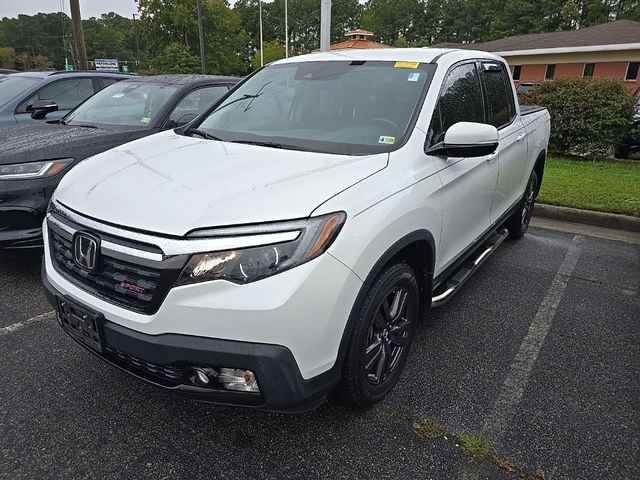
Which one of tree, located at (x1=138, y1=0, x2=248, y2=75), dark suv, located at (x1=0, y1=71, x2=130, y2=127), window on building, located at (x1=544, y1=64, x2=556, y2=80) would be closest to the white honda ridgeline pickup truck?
dark suv, located at (x1=0, y1=71, x2=130, y2=127)

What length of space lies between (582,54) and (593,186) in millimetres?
23888

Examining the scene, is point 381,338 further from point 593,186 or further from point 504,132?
point 593,186

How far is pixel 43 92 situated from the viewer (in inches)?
256

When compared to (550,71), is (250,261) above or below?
below

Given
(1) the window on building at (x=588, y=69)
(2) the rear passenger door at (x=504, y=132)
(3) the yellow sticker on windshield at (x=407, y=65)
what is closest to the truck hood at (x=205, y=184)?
(3) the yellow sticker on windshield at (x=407, y=65)

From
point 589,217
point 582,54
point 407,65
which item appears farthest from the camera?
point 582,54

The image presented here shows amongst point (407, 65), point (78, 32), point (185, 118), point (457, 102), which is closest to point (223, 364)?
point (407, 65)

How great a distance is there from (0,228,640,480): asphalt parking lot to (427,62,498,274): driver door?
2.23ft

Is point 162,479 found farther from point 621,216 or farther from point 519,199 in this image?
point 621,216

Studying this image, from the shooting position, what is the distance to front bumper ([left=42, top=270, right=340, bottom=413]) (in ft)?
5.68

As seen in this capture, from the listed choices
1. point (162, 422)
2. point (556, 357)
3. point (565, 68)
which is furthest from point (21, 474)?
point (565, 68)

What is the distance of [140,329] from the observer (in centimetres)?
184

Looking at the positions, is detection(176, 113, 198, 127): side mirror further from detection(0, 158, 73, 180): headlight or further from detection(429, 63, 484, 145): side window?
detection(429, 63, 484, 145): side window

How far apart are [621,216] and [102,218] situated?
5.89 m
